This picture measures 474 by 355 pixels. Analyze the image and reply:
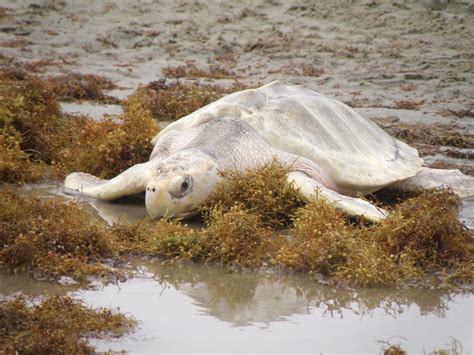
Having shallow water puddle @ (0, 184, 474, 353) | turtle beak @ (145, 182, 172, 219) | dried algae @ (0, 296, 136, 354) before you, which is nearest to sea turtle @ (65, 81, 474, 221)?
turtle beak @ (145, 182, 172, 219)

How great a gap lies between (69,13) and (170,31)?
1979 mm

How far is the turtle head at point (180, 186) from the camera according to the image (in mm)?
6867

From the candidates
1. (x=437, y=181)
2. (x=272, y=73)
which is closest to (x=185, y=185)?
(x=437, y=181)

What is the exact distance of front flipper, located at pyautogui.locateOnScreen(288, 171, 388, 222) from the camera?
6.78 metres

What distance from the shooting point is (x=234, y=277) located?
5844 mm

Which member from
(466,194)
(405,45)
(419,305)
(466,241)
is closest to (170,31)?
(405,45)

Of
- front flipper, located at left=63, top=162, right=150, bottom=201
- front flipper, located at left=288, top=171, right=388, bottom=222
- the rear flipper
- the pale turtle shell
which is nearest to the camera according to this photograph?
front flipper, located at left=288, top=171, right=388, bottom=222

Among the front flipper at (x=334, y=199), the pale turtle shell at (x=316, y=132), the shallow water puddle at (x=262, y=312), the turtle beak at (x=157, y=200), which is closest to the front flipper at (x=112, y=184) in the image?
the turtle beak at (x=157, y=200)

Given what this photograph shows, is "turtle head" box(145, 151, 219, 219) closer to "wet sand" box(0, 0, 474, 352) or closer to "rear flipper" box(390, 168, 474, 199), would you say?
"wet sand" box(0, 0, 474, 352)

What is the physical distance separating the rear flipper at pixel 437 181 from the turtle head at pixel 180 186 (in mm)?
2213

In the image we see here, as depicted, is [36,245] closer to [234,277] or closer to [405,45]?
[234,277]

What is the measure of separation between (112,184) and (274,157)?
1.36 m

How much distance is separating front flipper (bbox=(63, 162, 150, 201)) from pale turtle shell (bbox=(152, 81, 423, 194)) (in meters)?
0.80

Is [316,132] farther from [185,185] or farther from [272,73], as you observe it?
[272,73]
